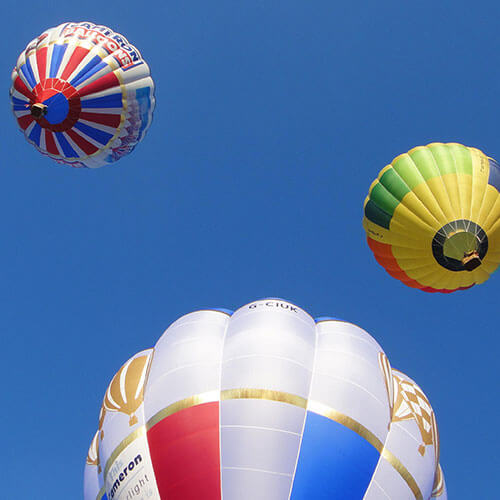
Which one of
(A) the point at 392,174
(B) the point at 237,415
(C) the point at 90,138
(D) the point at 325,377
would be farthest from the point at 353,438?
(C) the point at 90,138

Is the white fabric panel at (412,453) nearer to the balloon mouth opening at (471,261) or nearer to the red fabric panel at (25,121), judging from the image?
the balloon mouth opening at (471,261)

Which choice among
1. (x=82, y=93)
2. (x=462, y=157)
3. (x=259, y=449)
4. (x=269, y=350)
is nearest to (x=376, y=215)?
(x=462, y=157)

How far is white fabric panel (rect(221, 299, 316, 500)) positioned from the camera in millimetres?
7434

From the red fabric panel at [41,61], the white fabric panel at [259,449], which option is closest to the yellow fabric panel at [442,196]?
the white fabric panel at [259,449]

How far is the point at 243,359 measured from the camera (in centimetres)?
834

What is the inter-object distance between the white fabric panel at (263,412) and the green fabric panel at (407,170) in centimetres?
660

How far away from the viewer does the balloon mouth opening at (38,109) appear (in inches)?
498

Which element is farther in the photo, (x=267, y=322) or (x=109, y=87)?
(x=109, y=87)

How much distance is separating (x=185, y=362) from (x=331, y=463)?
2513 millimetres

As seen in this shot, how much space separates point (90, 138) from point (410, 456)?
32.6ft

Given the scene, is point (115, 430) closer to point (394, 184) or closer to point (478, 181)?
point (394, 184)

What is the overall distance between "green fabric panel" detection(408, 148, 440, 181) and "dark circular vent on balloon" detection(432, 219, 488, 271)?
1.49 m

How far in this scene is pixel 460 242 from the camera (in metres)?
12.8

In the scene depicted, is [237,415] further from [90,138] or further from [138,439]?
[90,138]
